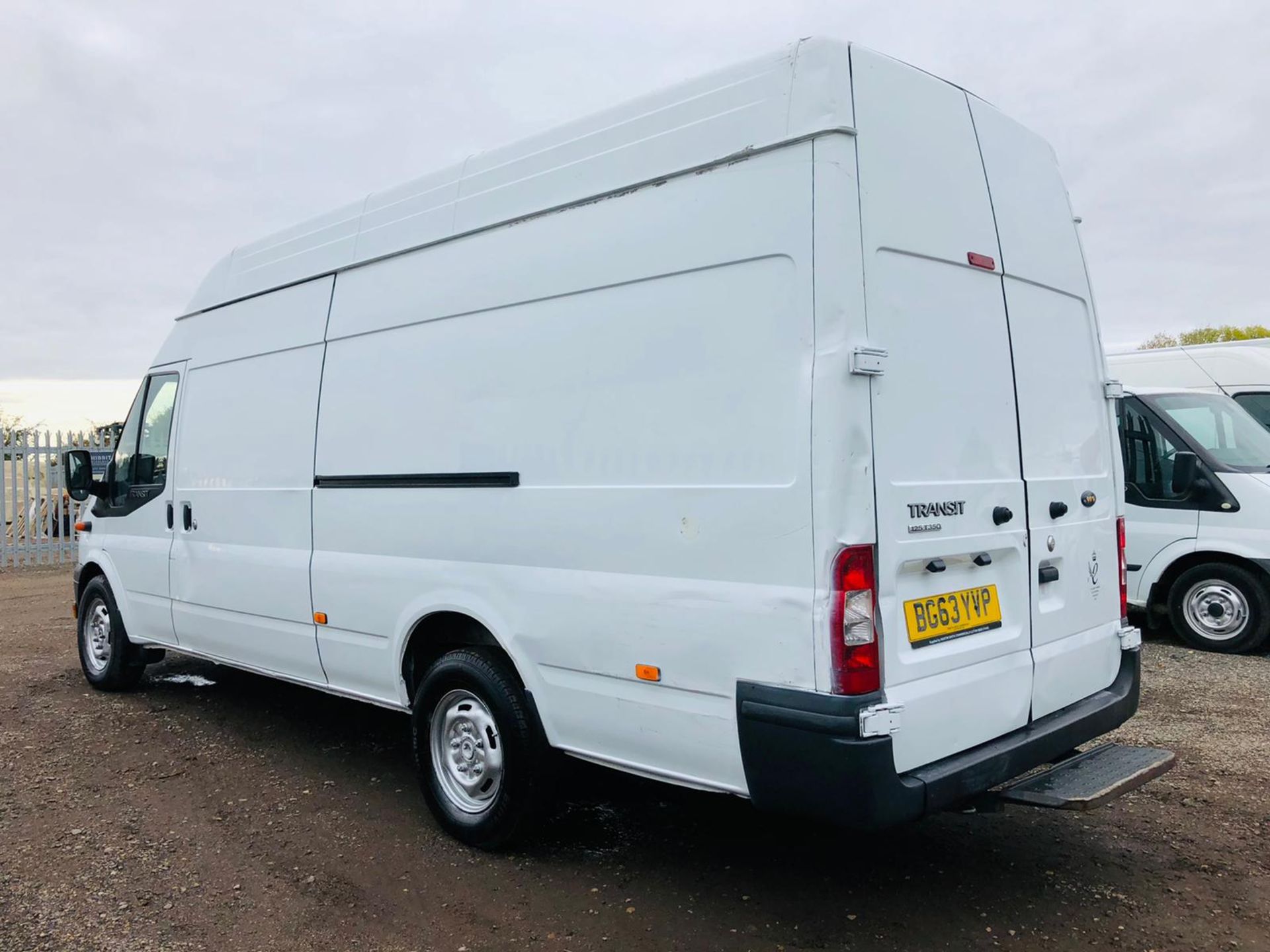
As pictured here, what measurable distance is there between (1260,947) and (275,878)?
3.58 metres

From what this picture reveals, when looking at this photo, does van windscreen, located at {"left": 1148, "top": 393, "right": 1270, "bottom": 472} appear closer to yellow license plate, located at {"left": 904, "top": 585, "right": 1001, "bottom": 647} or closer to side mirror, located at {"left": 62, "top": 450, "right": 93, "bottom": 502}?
yellow license plate, located at {"left": 904, "top": 585, "right": 1001, "bottom": 647}

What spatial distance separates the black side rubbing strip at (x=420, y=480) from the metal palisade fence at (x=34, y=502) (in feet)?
37.5

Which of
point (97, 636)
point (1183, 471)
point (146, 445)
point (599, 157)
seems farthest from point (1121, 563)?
point (97, 636)

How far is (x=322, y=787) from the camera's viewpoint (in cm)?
→ 504

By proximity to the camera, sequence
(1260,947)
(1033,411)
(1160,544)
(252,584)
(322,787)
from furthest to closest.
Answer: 1. (1160,544)
2. (252,584)
3. (322,787)
4. (1033,411)
5. (1260,947)

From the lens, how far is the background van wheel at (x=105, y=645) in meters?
6.78

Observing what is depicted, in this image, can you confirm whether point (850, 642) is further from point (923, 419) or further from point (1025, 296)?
point (1025, 296)

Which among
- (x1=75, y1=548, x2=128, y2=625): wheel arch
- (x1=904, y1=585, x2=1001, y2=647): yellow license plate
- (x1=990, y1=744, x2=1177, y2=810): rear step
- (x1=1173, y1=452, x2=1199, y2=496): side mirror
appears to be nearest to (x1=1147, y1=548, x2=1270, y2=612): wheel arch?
(x1=1173, y1=452, x2=1199, y2=496): side mirror

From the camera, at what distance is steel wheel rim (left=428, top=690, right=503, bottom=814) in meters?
4.12

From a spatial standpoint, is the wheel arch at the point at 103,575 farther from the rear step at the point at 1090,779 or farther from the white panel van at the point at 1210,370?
the white panel van at the point at 1210,370

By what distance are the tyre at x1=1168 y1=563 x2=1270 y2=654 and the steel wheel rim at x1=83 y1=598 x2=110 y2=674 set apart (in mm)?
8029

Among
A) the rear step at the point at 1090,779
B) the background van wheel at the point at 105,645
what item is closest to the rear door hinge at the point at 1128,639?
the rear step at the point at 1090,779

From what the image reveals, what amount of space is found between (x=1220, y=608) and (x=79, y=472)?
330 inches

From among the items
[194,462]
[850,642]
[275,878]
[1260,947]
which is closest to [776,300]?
[850,642]
